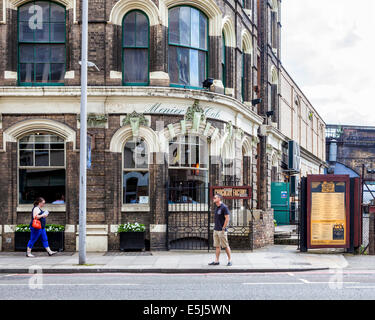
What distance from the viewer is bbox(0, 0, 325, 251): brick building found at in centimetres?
1816

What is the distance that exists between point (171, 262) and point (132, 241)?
3.16 meters

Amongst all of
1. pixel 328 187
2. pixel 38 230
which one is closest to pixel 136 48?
pixel 38 230

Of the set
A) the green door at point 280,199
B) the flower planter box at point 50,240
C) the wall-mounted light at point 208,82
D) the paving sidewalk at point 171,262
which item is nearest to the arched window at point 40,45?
the wall-mounted light at point 208,82

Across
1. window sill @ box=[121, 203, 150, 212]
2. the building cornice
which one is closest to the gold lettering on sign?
the building cornice

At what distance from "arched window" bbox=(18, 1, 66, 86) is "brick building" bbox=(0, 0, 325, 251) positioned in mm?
33

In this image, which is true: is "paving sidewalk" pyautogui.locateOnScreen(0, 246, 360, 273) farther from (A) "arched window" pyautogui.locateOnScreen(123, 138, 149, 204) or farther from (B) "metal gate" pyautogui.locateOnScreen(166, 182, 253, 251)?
(A) "arched window" pyautogui.locateOnScreen(123, 138, 149, 204)

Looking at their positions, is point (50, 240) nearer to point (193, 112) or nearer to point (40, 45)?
point (193, 112)

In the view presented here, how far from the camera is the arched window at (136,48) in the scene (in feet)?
61.1

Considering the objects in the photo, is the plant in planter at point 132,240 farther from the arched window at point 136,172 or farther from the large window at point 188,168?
the large window at point 188,168

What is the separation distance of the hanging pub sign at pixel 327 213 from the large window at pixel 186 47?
5346 mm

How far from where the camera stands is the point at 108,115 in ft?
60.0
